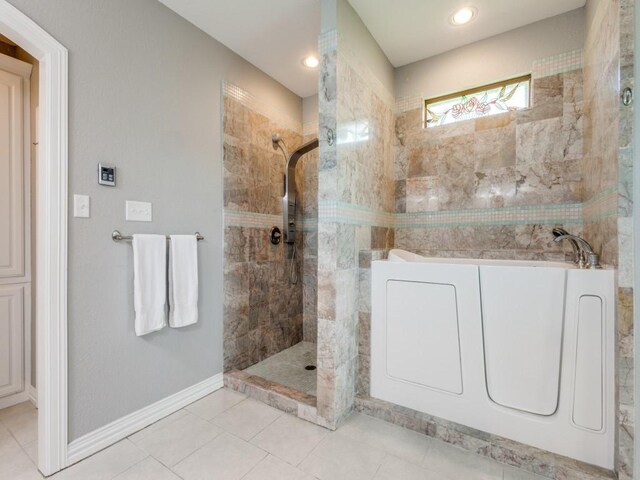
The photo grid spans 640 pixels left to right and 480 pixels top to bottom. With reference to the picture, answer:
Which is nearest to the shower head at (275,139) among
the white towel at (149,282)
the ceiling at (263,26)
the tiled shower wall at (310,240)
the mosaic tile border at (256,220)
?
the tiled shower wall at (310,240)

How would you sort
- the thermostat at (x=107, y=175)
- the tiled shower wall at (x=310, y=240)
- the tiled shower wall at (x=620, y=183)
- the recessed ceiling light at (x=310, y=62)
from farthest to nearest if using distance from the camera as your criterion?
the tiled shower wall at (x=310, y=240), the recessed ceiling light at (x=310, y=62), the thermostat at (x=107, y=175), the tiled shower wall at (x=620, y=183)

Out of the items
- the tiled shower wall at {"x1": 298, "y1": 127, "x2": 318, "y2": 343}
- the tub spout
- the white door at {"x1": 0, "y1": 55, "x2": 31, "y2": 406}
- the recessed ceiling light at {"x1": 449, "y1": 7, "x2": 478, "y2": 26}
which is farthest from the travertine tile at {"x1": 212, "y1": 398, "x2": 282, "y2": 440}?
the recessed ceiling light at {"x1": 449, "y1": 7, "x2": 478, "y2": 26}

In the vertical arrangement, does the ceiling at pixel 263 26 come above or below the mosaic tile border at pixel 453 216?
above

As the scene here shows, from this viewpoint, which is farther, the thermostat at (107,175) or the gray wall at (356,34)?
the gray wall at (356,34)

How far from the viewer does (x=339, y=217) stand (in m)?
1.78

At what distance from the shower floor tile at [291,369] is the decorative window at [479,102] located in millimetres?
2279

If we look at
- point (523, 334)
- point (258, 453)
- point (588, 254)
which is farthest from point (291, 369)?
point (588, 254)

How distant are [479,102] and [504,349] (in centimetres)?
185

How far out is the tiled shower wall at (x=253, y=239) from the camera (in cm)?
234

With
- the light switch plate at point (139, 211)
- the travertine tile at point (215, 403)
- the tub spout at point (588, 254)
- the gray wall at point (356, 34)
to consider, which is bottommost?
the travertine tile at point (215, 403)

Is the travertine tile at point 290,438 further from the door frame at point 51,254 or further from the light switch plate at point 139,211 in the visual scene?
the light switch plate at point 139,211

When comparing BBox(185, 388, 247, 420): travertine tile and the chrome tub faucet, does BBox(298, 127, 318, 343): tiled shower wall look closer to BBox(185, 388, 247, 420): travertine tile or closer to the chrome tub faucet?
BBox(185, 388, 247, 420): travertine tile

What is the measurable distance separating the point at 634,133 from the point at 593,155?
1.80 ft

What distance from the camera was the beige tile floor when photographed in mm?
1412
